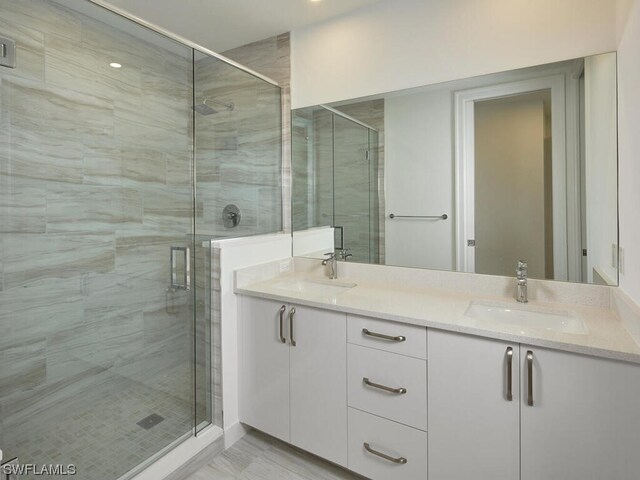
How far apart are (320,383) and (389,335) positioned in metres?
0.45

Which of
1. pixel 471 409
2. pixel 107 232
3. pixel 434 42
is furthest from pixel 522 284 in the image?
pixel 107 232

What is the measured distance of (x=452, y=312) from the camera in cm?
147

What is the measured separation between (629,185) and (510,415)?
3.13ft

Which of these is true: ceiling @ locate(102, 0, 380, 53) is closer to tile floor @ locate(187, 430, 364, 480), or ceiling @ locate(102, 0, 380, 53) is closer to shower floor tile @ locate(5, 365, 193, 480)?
shower floor tile @ locate(5, 365, 193, 480)

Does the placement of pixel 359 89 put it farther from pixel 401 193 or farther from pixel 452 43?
pixel 401 193

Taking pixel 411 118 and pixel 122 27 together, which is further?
pixel 411 118

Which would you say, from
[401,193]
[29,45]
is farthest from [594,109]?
[29,45]

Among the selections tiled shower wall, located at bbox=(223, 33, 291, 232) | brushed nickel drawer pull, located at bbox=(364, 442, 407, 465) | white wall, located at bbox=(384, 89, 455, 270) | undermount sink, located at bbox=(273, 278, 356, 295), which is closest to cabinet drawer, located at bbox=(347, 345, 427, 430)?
brushed nickel drawer pull, located at bbox=(364, 442, 407, 465)

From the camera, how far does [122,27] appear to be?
5.39 ft

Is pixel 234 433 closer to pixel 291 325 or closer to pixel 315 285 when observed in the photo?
pixel 291 325

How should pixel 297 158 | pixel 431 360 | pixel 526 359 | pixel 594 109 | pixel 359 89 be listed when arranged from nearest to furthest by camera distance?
pixel 526 359, pixel 431 360, pixel 594 109, pixel 359 89, pixel 297 158

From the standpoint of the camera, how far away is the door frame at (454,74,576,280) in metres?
1.60

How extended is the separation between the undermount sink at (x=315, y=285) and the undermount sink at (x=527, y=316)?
70 cm

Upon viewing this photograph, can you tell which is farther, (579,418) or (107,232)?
(107,232)
